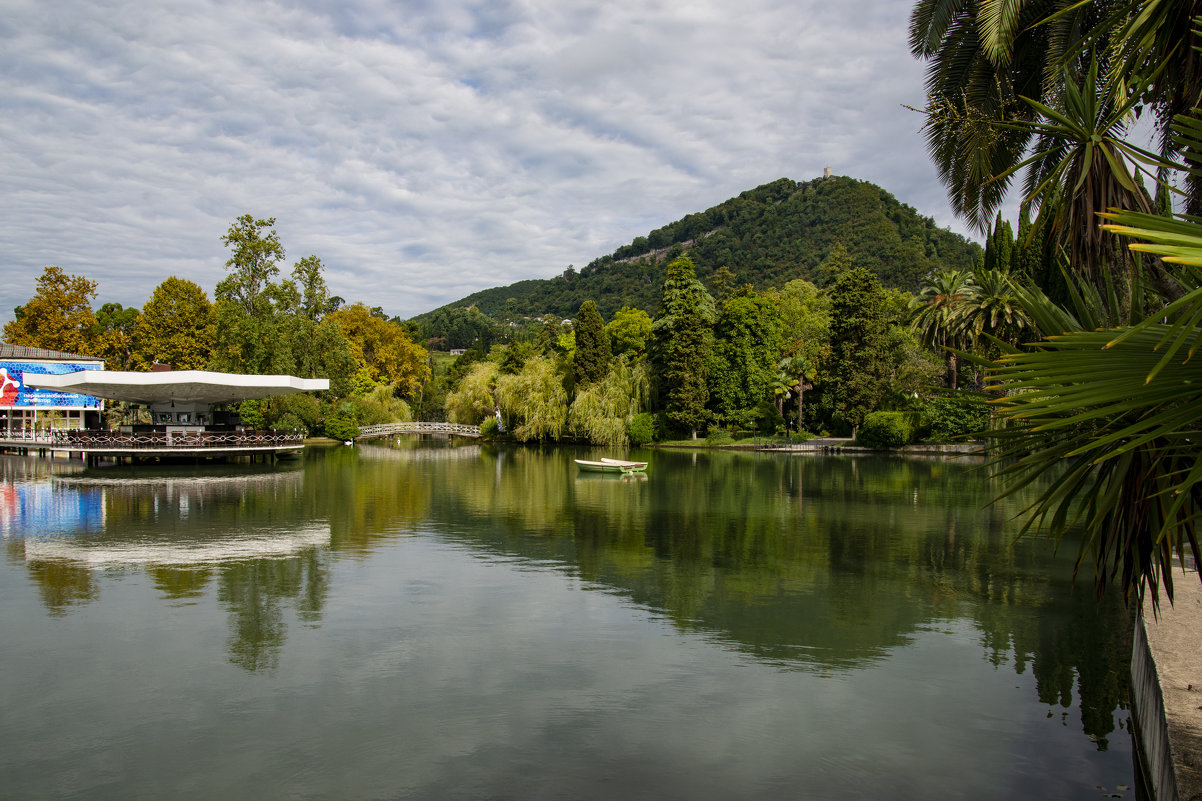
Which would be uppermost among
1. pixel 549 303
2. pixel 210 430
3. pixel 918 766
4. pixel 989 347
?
pixel 549 303

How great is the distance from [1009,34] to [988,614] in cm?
750

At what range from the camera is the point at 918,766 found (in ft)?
21.0

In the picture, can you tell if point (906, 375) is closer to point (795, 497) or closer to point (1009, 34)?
point (795, 497)

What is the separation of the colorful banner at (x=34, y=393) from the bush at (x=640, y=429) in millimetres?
31957

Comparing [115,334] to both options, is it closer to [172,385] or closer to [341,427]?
[341,427]

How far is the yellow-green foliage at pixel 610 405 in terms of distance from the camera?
153 ft

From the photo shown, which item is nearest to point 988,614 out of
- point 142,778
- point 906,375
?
point 142,778

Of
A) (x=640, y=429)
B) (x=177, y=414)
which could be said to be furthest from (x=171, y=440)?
(x=640, y=429)

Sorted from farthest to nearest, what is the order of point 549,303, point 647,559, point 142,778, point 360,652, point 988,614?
1. point 549,303
2. point 647,559
3. point 988,614
4. point 360,652
5. point 142,778

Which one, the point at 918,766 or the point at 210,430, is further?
the point at 210,430

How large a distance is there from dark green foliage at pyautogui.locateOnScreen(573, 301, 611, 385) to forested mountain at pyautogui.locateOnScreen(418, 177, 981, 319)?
1320 inches

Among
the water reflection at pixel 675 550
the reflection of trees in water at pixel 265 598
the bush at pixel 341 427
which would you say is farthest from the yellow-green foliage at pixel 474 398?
the reflection of trees in water at pixel 265 598

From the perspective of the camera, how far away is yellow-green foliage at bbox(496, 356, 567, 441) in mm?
48562

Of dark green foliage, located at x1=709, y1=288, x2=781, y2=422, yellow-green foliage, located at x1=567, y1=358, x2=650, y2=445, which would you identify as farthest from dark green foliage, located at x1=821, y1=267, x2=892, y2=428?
yellow-green foliage, located at x1=567, y1=358, x2=650, y2=445
